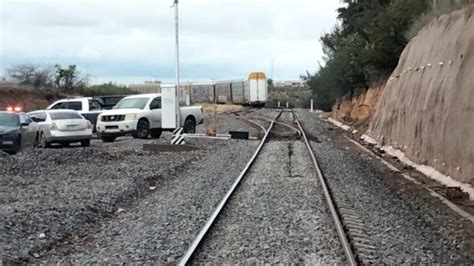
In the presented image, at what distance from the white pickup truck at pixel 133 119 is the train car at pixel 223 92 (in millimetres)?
48017

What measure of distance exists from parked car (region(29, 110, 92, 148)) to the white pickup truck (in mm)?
2642

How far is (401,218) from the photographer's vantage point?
36.3ft

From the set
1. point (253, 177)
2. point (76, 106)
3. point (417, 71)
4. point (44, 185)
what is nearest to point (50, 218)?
point (44, 185)

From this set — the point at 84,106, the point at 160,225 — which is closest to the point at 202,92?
the point at 84,106

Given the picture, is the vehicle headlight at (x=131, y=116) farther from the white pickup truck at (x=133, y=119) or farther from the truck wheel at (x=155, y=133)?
the truck wheel at (x=155, y=133)

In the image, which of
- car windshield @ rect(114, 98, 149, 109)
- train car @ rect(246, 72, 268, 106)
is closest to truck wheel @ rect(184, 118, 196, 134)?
car windshield @ rect(114, 98, 149, 109)

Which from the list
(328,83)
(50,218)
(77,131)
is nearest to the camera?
(50,218)

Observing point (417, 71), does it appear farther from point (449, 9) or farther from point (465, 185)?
point (465, 185)

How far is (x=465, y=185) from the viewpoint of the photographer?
46.2 feet

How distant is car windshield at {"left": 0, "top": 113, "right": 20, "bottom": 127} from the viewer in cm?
2339

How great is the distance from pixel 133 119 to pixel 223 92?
51.7 m

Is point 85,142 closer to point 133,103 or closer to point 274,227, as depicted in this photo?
point 133,103

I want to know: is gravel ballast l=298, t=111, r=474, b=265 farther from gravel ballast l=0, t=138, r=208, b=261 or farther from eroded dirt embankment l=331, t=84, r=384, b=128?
eroded dirt embankment l=331, t=84, r=384, b=128

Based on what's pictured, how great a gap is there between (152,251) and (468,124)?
872 centimetres
